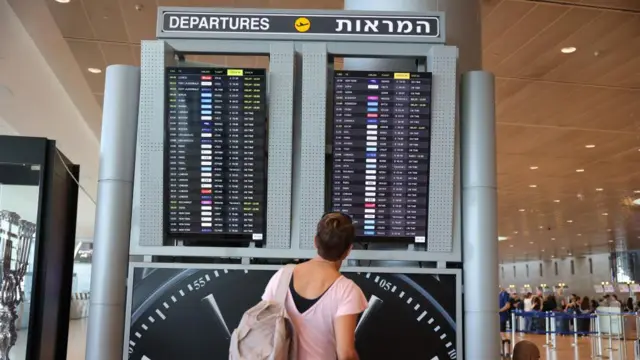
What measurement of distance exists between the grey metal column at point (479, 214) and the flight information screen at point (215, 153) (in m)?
1.21

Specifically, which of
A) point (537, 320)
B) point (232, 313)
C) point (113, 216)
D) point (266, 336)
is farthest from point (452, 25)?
point (537, 320)

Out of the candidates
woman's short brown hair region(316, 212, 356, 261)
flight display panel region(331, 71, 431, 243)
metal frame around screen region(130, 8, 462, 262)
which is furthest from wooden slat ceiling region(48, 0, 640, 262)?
woman's short brown hair region(316, 212, 356, 261)

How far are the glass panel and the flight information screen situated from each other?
932 mm

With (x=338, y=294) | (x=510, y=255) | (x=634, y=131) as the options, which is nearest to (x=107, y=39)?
(x=338, y=294)

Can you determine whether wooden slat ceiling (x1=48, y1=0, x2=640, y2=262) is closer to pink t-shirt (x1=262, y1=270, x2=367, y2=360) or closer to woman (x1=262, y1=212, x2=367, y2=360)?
woman (x1=262, y1=212, x2=367, y2=360)

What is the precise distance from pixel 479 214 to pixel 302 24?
1.54 metres

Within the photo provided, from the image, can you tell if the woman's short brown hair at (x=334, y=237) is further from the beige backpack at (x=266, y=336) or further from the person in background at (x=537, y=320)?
the person in background at (x=537, y=320)

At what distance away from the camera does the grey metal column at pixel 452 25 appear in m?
4.60

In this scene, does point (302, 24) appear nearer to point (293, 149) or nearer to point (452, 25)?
point (293, 149)

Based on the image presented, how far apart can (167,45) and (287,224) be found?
1.29 m

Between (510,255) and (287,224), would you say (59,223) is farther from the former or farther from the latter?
(510,255)

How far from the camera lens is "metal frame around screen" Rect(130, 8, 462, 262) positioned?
3777mm

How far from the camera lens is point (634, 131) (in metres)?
14.0

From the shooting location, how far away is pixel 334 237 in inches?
103
